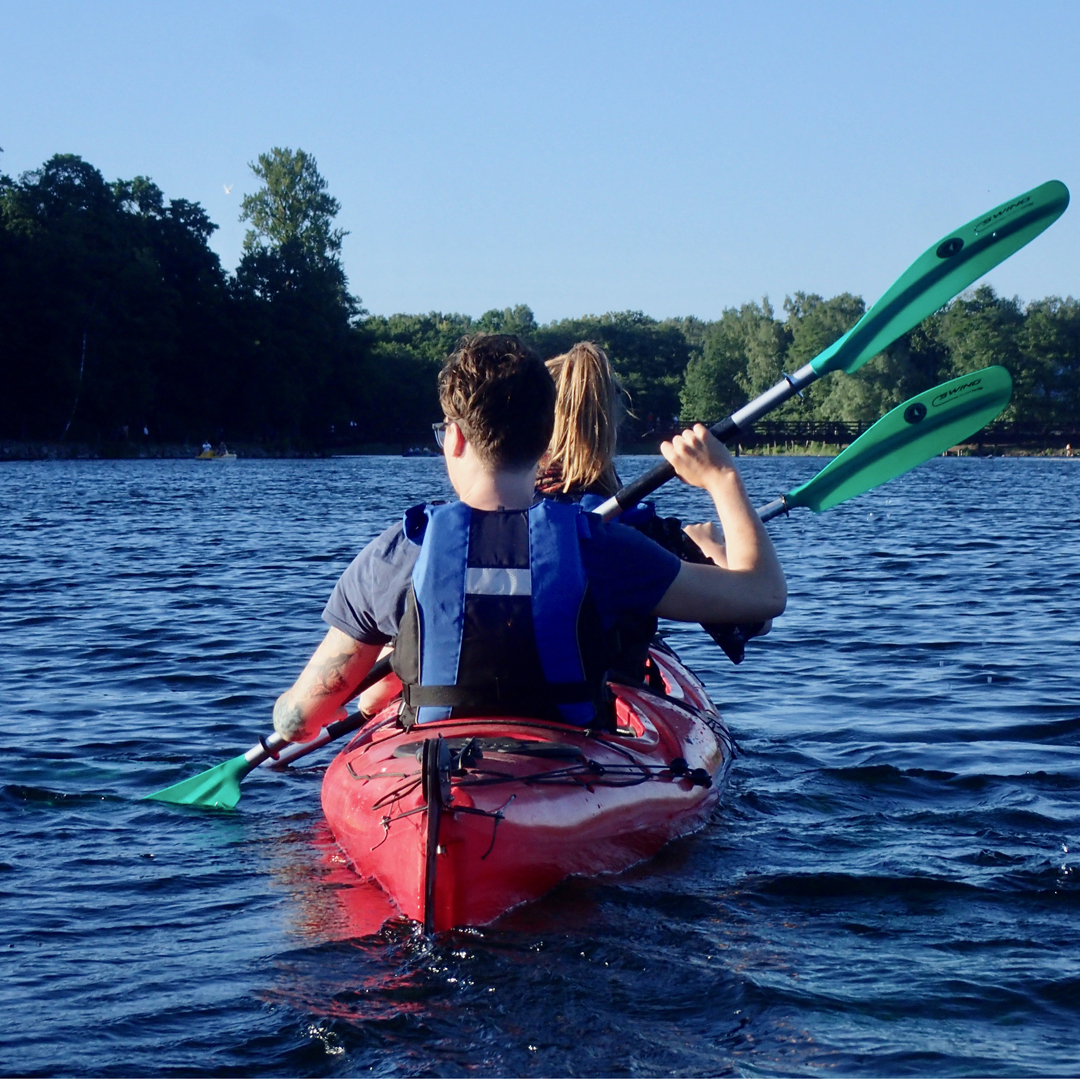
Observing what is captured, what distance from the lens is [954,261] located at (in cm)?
547

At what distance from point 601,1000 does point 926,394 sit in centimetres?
284

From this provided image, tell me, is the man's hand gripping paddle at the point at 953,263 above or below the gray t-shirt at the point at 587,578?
above

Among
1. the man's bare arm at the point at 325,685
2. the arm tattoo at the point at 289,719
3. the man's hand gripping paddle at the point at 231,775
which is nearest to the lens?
the man's bare arm at the point at 325,685

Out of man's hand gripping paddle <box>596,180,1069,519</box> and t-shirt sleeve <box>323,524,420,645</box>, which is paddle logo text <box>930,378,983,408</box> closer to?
man's hand gripping paddle <box>596,180,1069,519</box>

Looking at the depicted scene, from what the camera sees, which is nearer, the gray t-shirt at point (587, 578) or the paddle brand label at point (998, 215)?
the gray t-shirt at point (587, 578)

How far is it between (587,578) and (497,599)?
236mm

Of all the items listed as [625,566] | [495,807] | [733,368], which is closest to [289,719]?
[495,807]

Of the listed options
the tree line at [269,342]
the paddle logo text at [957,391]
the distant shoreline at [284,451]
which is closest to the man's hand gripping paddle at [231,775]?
the paddle logo text at [957,391]

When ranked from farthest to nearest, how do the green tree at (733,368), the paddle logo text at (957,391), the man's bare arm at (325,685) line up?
the green tree at (733,368) < the paddle logo text at (957,391) < the man's bare arm at (325,685)

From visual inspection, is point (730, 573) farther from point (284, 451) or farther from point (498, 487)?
point (284, 451)

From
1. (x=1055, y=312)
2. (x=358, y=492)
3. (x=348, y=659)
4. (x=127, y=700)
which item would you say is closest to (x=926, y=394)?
(x=348, y=659)

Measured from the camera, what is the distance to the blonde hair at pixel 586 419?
4.73 meters

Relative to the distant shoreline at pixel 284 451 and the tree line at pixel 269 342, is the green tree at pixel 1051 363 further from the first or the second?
the distant shoreline at pixel 284 451

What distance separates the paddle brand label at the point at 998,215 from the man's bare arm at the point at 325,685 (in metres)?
3.05
